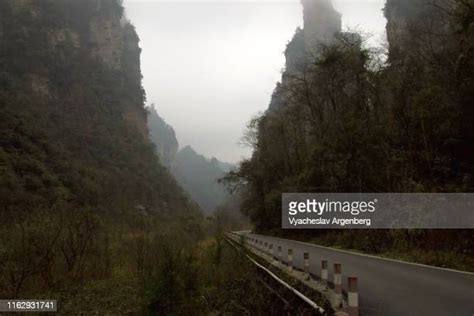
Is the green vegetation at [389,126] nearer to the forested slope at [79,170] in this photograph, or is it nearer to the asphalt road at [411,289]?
the asphalt road at [411,289]

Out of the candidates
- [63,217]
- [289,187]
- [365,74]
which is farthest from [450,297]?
[289,187]

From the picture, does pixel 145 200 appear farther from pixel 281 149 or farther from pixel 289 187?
pixel 289 187

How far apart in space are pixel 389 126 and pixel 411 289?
1637cm

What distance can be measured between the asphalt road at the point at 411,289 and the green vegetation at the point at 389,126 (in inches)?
83.8

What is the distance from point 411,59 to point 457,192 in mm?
11950

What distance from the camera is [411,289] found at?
1056 centimetres

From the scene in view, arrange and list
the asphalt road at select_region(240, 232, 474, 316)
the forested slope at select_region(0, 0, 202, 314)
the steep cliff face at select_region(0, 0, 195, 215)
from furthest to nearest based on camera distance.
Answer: the steep cliff face at select_region(0, 0, 195, 215) → the forested slope at select_region(0, 0, 202, 314) → the asphalt road at select_region(240, 232, 474, 316)

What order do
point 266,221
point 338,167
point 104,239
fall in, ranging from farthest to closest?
point 266,221, point 338,167, point 104,239

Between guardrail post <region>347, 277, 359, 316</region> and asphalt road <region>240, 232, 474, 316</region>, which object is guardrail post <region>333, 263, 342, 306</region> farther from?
guardrail post <region>347, 277, 359, 316</region>

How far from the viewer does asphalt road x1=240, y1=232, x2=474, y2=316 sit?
27.9ft

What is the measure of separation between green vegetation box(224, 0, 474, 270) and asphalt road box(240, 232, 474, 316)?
2127mm

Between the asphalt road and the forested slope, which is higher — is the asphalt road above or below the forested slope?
below

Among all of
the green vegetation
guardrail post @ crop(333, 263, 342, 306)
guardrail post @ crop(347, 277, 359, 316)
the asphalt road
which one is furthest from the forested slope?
the green vegetation

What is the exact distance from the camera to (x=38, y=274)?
14266mm
